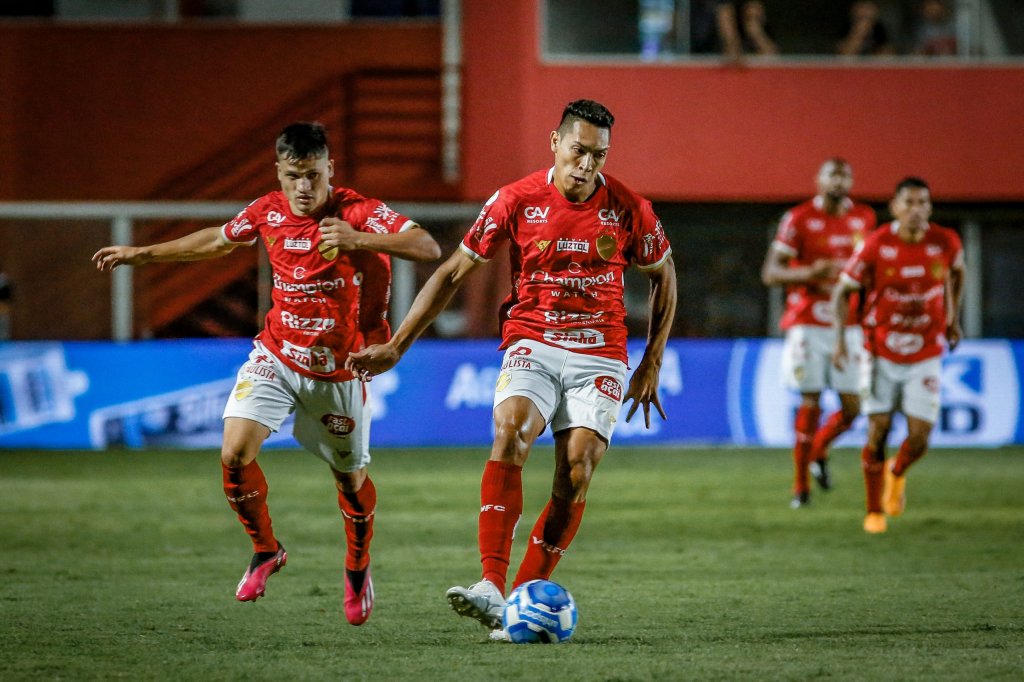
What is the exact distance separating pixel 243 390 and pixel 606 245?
1.77 metres

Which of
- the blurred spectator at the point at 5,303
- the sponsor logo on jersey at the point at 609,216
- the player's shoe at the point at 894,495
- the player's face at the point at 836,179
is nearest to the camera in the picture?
the sponsor logo on jersey at the point at 609,216

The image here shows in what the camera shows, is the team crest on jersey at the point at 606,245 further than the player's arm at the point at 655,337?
No

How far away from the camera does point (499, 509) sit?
6148mm

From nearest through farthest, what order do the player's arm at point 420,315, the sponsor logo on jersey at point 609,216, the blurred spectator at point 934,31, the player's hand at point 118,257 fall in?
the player's arm at point 420,315 → the sponsor logo on jersey at point 609,216 → the player's hand at point 118,257 → the blurred spectator at point 934,31

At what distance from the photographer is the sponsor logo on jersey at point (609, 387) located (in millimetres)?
6375

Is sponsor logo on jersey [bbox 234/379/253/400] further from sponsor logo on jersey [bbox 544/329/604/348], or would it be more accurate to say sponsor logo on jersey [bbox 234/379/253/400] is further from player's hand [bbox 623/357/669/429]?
player's hand [bbox 623/357/669/429]

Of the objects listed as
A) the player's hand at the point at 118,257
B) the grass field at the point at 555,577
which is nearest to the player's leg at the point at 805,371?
the grass field at the point at 555,577

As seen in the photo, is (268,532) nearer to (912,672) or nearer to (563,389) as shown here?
(563,389)

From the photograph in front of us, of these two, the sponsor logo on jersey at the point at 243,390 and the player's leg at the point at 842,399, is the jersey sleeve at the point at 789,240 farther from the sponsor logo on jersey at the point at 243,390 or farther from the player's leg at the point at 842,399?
the sponsor logo on jersey at the point at 243,390

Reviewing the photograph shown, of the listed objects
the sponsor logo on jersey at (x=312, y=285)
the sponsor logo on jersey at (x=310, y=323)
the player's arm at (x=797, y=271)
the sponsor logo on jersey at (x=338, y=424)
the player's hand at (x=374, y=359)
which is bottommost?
the sponsor logo on jersey at (x=338, y=424)

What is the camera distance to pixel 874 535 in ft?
31.9

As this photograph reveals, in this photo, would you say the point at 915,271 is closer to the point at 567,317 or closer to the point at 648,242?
the point at 648,242

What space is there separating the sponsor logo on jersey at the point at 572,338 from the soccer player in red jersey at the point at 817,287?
17.3 feet

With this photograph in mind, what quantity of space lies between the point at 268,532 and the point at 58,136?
1334 centimetres
